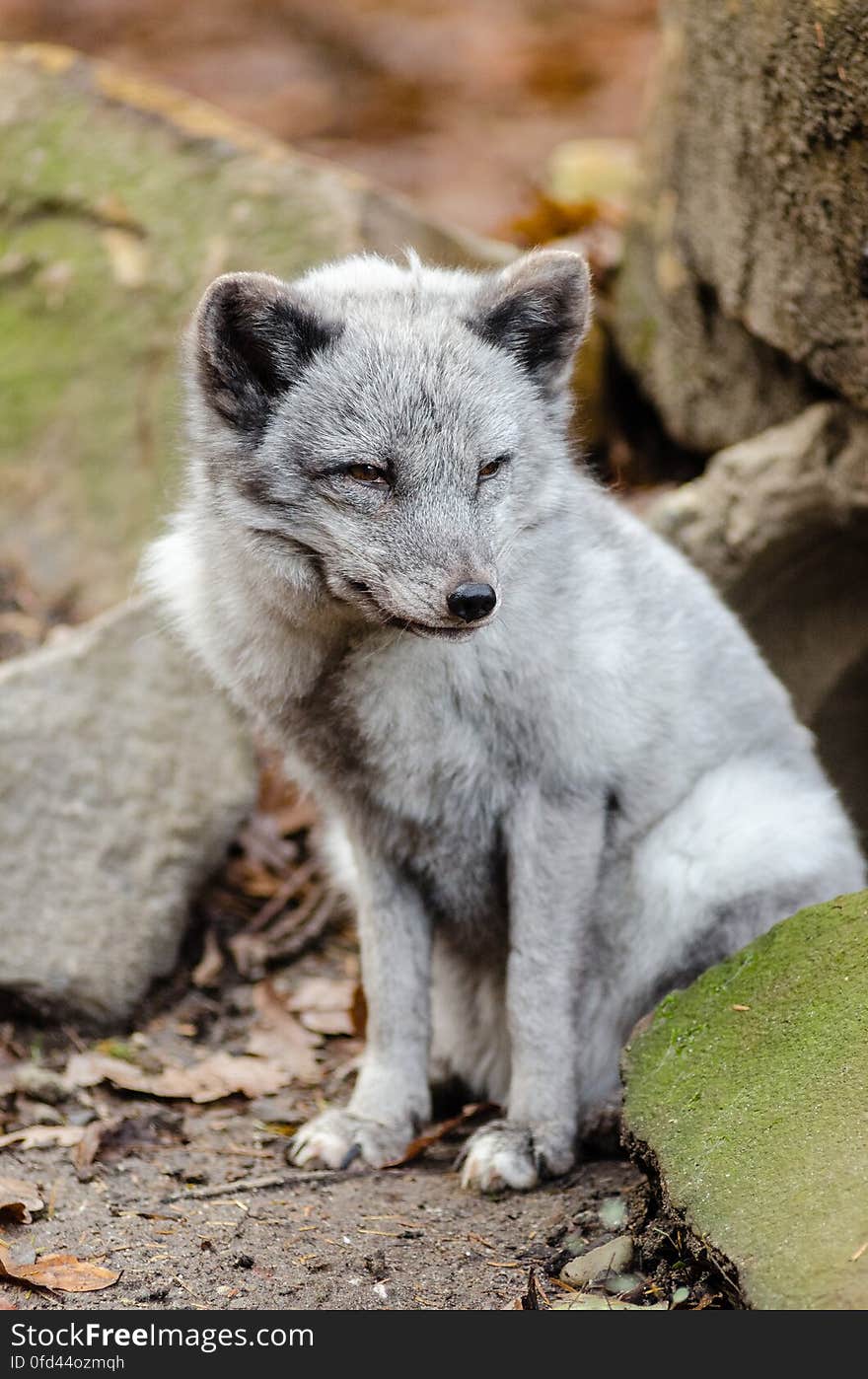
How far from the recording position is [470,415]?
3377mm

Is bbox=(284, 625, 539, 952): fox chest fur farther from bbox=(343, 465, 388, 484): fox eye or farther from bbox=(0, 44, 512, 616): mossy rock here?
bbox=(0, 44, 512, 616): mossy rock

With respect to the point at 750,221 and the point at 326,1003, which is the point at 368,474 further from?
the point at 326,1003

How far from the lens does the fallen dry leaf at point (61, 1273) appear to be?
304cm

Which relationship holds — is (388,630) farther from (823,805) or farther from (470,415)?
(823,805)

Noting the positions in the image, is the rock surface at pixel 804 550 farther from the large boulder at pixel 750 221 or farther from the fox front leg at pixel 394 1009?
the fox front leg at pixel 394 1009

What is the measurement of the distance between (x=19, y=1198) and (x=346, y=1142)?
0.87 m

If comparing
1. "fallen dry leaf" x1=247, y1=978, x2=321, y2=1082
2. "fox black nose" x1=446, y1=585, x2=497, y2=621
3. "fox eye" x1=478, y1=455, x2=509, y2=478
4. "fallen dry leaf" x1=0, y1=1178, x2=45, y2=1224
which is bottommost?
"fallen dry leaf" x1=247, y1=978, x2=321, y2=1082

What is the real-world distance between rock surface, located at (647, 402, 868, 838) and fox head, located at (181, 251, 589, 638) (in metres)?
1.58

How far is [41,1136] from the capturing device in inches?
155

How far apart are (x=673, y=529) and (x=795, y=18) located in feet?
6.07

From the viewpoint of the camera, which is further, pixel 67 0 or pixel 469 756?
pixel 67 0

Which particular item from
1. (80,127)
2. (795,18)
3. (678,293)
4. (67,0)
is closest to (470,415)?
(795,18)

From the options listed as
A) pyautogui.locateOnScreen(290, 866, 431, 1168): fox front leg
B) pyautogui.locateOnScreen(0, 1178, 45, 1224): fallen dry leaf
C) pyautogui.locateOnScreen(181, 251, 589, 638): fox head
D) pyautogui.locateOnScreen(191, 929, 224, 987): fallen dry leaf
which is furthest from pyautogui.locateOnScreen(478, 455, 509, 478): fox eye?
pyautogui.locateOnScreen(191, 929, 224, 987): fallen dry leaf

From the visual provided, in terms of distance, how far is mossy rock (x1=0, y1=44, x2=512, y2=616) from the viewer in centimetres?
603
